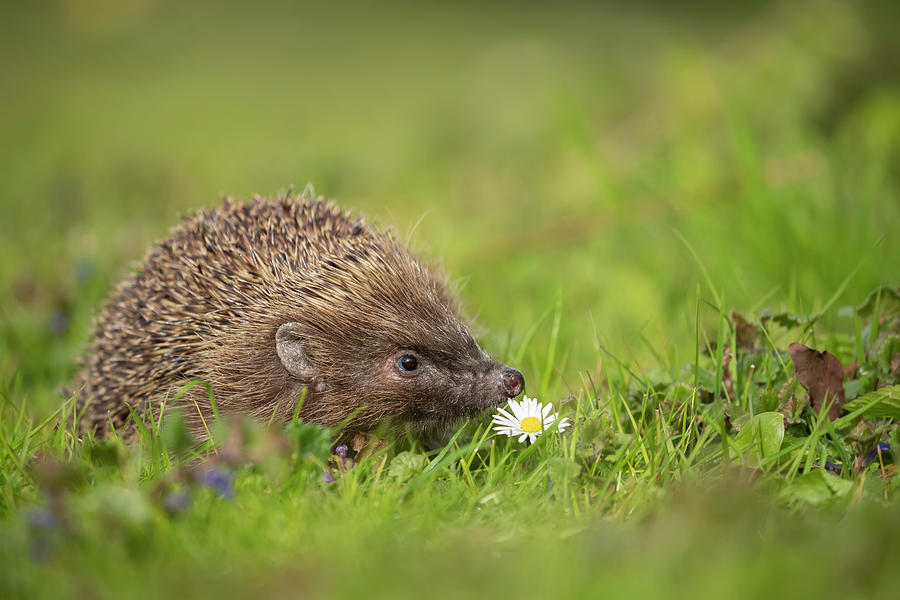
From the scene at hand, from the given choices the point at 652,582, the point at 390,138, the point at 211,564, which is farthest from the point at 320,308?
the point at 390,138

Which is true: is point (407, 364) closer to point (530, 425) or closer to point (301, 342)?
point (301, 342)

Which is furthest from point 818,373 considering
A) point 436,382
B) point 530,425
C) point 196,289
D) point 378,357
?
point 196,289

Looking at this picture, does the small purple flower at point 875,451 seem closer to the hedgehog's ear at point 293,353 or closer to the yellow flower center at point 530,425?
the yellow flower center at point 530,425

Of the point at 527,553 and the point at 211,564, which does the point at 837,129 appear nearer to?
the point at 527,553

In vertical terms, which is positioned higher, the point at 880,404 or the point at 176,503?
the point at 880,404

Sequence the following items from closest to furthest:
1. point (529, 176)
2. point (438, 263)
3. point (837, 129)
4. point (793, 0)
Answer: point (438, 263), point (837, 129), point (793, 0), point (529, 176)

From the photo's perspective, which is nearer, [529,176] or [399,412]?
[399,412]

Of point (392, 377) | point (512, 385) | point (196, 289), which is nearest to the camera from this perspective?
point (512, 385)
